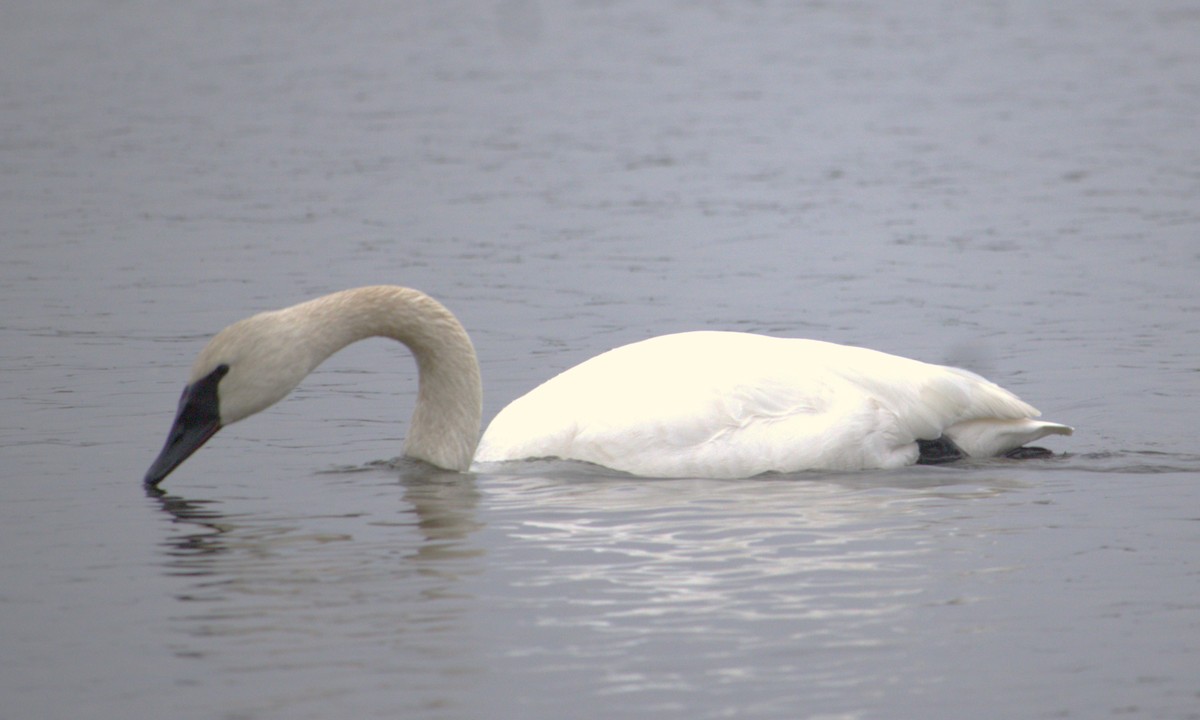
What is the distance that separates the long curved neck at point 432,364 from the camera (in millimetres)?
9547

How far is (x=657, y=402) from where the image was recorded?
9.02 m

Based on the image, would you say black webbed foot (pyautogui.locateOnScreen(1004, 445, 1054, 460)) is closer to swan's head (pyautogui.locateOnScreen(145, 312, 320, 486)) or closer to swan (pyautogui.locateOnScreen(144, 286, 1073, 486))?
swan (pyautogui.locateOnScreen(144, 286, 1073, 486))

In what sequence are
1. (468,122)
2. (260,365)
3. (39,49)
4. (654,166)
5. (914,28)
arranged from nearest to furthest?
(260,365)
(654,166)
(468,122)
(39,49)
(914,28)

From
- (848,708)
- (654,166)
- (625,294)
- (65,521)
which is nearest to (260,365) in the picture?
(65,521)

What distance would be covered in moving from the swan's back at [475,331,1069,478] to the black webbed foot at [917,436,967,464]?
0.18 ft

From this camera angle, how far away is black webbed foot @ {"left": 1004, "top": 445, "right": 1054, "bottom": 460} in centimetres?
980

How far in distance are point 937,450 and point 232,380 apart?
3360mm

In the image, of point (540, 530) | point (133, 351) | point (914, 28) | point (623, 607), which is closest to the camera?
point (623, 607)

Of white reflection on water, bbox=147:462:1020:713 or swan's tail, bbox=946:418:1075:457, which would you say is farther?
swan's tail, bbox=946:418:1075:457

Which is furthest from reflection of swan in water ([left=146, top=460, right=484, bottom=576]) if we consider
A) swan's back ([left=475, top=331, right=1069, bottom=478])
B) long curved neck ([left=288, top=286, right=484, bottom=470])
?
swan's back ([left=475, top=331, right=1069, bottom=478])

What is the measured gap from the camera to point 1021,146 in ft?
70.5

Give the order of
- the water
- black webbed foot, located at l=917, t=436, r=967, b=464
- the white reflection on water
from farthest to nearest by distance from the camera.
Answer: black webbed foot, located at l=917, t=436, r=967, b=464 → the water → the white reflection on water

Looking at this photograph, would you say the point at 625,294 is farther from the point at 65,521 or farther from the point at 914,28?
the point at 914,28

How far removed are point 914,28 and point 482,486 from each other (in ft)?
85.7
